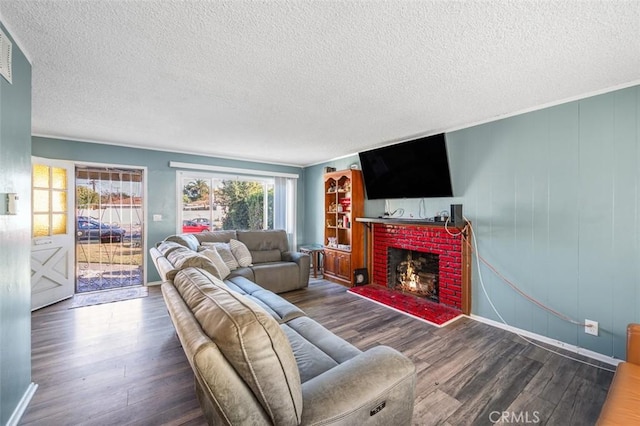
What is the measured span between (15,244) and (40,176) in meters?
2.88

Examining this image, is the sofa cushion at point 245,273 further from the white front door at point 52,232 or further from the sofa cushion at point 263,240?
the white front door at point 52,232

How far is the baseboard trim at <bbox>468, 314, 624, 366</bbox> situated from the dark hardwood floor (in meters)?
0.11

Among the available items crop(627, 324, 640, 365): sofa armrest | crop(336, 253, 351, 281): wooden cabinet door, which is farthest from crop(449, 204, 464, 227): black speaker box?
crop(336, 253, 351, 281): wooden cabinet door

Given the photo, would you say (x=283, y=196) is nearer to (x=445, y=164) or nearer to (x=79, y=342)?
(x=445, y=164)

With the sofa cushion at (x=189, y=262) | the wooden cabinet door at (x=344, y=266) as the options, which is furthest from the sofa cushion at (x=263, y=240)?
the sofa cushion at (x=189, y=262)

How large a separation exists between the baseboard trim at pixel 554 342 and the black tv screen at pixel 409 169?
158 cm

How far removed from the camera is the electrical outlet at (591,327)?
2.40 meters

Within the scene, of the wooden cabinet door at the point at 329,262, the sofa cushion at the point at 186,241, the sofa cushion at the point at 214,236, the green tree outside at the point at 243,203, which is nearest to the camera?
the sofa cushion at the point at 186,241

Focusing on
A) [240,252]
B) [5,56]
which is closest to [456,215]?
[240,252]

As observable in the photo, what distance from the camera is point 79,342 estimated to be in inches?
104

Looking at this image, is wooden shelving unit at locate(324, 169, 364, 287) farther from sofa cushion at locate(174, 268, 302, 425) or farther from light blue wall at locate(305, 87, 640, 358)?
sofa cushion at locate(174, 268, 302, 425)

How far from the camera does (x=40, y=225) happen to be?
11.8 feet

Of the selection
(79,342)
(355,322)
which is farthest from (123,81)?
(355,322)

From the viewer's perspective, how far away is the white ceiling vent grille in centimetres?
144
